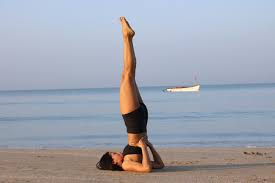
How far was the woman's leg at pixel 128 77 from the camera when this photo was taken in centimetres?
882

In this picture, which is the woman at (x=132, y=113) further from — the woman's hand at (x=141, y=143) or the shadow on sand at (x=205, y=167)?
the shadow on sand at (x=205, y=167)

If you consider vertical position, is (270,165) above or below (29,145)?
above

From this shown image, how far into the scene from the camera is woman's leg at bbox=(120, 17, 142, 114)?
8.82 m

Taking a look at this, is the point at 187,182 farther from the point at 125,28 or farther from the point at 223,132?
the point at 223,132

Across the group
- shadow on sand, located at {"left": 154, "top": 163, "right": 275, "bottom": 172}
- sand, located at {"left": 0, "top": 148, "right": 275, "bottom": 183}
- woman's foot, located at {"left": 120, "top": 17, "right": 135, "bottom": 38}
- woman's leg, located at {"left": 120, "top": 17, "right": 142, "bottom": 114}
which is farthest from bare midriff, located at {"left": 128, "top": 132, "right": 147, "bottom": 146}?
woman's foot, located at {"left": 120, "top": 17, "right": 135, "bottom": 38}

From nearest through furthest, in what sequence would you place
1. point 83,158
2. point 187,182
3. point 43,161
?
1. point 187,182
2. point 43,161
3. point 83,158

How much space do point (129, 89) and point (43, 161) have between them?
3055 mm

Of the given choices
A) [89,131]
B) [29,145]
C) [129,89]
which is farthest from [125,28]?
[89,131]

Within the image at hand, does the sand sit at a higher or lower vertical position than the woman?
lower

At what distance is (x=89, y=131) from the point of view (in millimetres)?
25141

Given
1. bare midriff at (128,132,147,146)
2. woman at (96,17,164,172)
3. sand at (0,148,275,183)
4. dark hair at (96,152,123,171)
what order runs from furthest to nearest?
dark hair at (96,152,123,171), bare midriff at (128,132,147,146), woman at (96,17,164,172), sand at (0,148,275,183)

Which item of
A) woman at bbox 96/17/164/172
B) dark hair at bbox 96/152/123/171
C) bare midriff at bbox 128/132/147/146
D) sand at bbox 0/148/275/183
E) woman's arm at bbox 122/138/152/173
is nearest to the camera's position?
sand at bbox 0/148/275/183

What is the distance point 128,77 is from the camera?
889cm

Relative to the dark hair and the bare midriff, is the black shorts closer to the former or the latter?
the bare midriff
